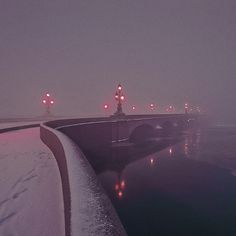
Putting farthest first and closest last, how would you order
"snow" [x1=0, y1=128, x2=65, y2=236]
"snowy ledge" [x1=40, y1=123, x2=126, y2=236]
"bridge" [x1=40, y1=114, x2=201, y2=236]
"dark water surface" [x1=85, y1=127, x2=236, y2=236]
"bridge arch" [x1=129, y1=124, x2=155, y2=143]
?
"bridge arch" [x1=129, y1=124, x2=155, y2=143], "dark water surface" [x1=85, y1=127, x2=236, y2=236], "snow" [x1=0, y1=128, x2=65, y2=236], "bridge" [x1=40, y1=114, x2=201, y2=236], "snowy ledge" [x1=40, y1=123, x2=126, y2=236]

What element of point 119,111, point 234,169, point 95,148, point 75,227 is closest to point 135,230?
point 75,227

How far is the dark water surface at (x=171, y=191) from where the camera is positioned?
13312mm

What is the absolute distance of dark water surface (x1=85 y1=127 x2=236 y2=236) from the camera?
43.7 ft

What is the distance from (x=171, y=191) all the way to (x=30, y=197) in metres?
12.6

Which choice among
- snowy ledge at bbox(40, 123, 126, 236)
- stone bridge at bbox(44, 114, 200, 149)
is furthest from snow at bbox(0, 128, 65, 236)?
stone bridge at bbox(44, 114, 200, 149)

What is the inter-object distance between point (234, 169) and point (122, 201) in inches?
528

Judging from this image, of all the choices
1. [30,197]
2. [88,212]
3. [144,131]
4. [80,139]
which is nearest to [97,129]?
[80,139]

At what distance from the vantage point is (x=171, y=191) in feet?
60.5

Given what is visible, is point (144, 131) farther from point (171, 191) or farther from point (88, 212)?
point (88, 212)

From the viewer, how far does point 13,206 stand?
23.6 ft

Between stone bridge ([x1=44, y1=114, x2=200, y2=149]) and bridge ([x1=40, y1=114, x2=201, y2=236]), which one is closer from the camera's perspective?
bridge ([x1=40, y1=114, x2=201, y2=236])

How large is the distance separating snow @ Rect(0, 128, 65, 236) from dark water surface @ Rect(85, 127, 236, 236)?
5.49 metres

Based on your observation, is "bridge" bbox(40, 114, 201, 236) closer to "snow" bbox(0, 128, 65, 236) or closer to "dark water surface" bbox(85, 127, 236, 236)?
"snow" bbox(0, 128, 65, 236)

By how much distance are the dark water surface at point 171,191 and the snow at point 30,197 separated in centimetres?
549
